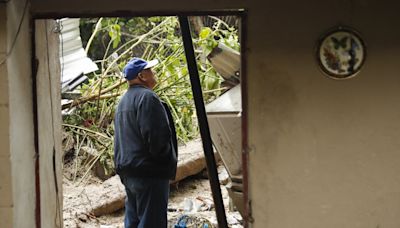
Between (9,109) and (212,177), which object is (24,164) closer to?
(9,109)

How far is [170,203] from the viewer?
6012 millimetres

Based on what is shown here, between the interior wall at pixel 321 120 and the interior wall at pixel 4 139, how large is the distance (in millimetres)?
1236

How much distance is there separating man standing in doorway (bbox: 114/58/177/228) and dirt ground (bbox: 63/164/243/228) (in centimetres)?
82

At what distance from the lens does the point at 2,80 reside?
2.67 metres

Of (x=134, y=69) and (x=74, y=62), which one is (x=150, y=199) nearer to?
(x=134, y=69)

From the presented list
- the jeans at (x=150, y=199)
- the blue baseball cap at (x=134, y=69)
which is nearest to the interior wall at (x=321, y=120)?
the jeans at (x=150, y=199)

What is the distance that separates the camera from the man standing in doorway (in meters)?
4.03

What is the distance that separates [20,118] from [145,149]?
136cm

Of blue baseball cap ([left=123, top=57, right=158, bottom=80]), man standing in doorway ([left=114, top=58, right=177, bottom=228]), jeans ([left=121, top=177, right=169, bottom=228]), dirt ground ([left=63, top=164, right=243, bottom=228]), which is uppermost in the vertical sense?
blue baseball cap ([left=123, top=57, right=158, bottom=80])

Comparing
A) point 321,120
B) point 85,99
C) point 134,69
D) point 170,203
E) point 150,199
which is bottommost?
point 170,203

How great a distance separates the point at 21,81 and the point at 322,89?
1.59 meters

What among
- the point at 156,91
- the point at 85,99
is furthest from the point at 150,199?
the point at 85,99

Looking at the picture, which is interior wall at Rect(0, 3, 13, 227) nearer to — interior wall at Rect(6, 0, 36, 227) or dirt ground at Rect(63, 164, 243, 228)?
interior wall at Rect(6, 0, 36, 227)

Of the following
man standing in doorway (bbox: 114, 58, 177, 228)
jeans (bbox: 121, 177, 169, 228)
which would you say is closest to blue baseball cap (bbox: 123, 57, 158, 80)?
man standing in doorway (bbox: 114, 58, 177, 228)
